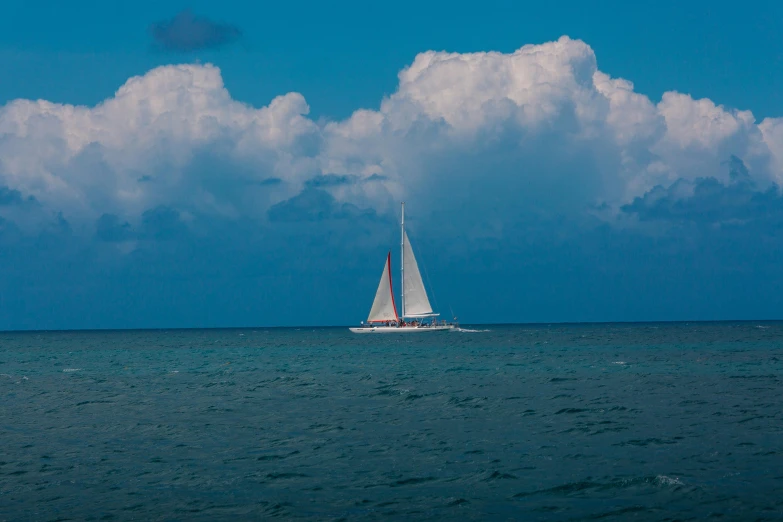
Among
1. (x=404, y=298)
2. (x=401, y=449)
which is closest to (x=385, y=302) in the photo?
(x=404, y=298)

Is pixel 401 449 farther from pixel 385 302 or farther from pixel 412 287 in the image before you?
pixel 385 302

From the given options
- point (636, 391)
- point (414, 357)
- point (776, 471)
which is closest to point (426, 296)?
point (414, 357)

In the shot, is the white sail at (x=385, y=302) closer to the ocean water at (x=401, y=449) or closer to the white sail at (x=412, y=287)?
the white sail at (x=412, y=287)

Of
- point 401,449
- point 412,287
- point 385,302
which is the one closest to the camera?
point 401,449

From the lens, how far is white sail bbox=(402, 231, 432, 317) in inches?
5418

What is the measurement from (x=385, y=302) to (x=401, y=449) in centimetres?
11453

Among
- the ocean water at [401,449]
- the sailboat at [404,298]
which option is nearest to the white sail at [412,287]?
the sailboat at [404,298]

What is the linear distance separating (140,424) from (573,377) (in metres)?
30.9

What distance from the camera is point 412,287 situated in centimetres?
13825

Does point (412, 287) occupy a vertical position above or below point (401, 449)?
above

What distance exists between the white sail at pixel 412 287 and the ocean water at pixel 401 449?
83234 millimetres

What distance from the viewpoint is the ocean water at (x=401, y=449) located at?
20.4m

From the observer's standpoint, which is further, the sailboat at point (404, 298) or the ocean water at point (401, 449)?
the sailboat at point (404, 298)

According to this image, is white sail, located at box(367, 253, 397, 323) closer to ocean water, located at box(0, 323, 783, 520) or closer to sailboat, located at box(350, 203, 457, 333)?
sailboat, located at box(350, 203, 457, 333)
